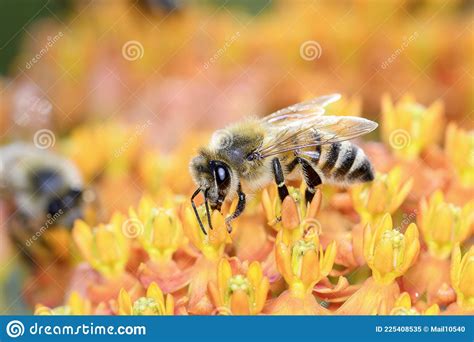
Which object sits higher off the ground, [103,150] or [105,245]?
[103,150]

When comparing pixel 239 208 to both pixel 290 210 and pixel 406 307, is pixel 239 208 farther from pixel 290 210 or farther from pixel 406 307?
pixel 406 307

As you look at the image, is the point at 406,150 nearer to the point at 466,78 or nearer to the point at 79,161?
the point at 466,78

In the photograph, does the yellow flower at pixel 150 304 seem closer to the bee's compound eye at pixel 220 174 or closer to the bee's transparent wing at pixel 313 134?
the bee's compound eye at pixel 220 174

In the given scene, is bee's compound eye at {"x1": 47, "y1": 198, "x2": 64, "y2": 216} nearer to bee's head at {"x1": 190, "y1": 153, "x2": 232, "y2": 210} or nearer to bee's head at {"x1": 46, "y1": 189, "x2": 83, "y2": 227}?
bee's head at {"x1": 46, "y1": 189, "x2": 83, "y2": 227}

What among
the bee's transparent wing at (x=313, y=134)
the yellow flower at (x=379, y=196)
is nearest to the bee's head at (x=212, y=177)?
the bee's transparent wing at (x=313, y=134)

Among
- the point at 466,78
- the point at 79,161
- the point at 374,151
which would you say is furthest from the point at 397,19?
the point at 79,161

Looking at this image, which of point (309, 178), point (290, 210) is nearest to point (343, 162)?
point (309, 178)
